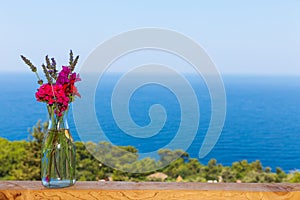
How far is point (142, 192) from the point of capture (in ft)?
3.99

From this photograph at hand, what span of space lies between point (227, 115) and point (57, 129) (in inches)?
97.1

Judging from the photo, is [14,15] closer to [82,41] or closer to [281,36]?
[82,41]

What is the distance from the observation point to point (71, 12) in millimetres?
4047

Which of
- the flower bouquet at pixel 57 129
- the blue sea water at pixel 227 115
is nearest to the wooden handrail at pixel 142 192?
the flower bouquet at pixel 57 129

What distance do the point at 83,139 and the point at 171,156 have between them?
59cm

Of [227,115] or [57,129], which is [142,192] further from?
[227,115]

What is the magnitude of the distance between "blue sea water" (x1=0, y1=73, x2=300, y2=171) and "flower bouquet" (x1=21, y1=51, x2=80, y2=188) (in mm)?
1138

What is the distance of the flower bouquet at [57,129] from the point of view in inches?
47.8

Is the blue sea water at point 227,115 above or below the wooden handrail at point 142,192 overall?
above

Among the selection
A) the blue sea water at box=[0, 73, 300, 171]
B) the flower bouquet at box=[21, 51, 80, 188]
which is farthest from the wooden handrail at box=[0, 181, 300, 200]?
the blue sea water at box=[0, 73, 300, 171]

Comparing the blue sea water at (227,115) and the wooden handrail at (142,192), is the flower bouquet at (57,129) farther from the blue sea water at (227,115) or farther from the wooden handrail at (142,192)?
the blue sea water at (227,115)

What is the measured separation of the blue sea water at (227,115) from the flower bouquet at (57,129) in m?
1.14

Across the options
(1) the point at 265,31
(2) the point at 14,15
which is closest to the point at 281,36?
(1) the point at 265,31

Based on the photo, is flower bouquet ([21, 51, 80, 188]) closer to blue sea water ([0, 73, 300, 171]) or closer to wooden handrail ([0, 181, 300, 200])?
wooden handrail ([0, 181, 300, 200])
